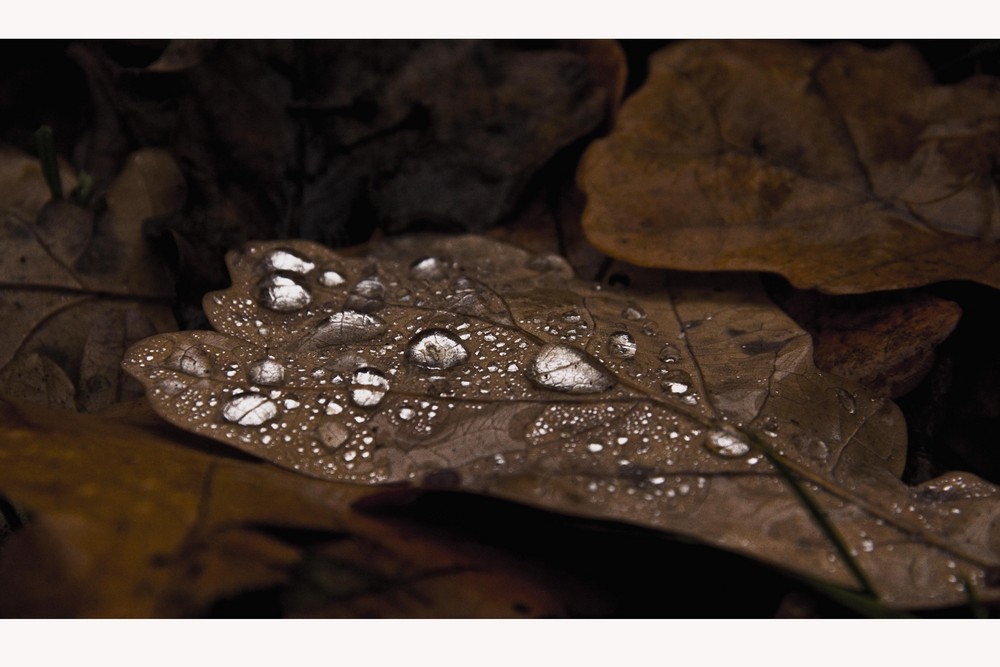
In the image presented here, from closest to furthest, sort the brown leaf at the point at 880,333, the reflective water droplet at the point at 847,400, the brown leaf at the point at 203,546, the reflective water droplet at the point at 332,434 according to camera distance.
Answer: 1. the brown leaf at the point at 203,546
2. the reflective water droplet at the point at 332,434
3. the reflective water droplet at the point at 847,400
4. the brown leaf at the point at 880,333

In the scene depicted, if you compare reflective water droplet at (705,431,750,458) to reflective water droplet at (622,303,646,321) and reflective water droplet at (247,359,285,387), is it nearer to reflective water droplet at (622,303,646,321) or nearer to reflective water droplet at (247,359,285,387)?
reflective water droplet at (622,303,646,321)

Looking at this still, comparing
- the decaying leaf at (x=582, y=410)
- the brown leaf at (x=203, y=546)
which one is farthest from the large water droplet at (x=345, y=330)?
the brown leaf at (x=203, y=546)

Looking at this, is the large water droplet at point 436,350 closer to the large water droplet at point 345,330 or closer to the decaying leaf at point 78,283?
the large water droplet at point 345,330

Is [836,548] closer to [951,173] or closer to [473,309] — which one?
[473,309]

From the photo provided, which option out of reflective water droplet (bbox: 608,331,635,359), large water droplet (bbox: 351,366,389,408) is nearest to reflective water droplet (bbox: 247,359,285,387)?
large water droplet (bbox: 351,366,389,408)

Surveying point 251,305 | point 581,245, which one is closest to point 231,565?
point 251,305

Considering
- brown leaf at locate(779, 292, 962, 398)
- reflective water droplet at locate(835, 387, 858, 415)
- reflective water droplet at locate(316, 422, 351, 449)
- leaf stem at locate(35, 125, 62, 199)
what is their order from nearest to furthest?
reflective water droplet at locate(316, 422, 351, 449) → reflective water droplet at locate(835, 387, 858, 415) → brown leaf at locate(779, 292, 962, 398) → leaf stem at locate(35, 125, 62, 199)
